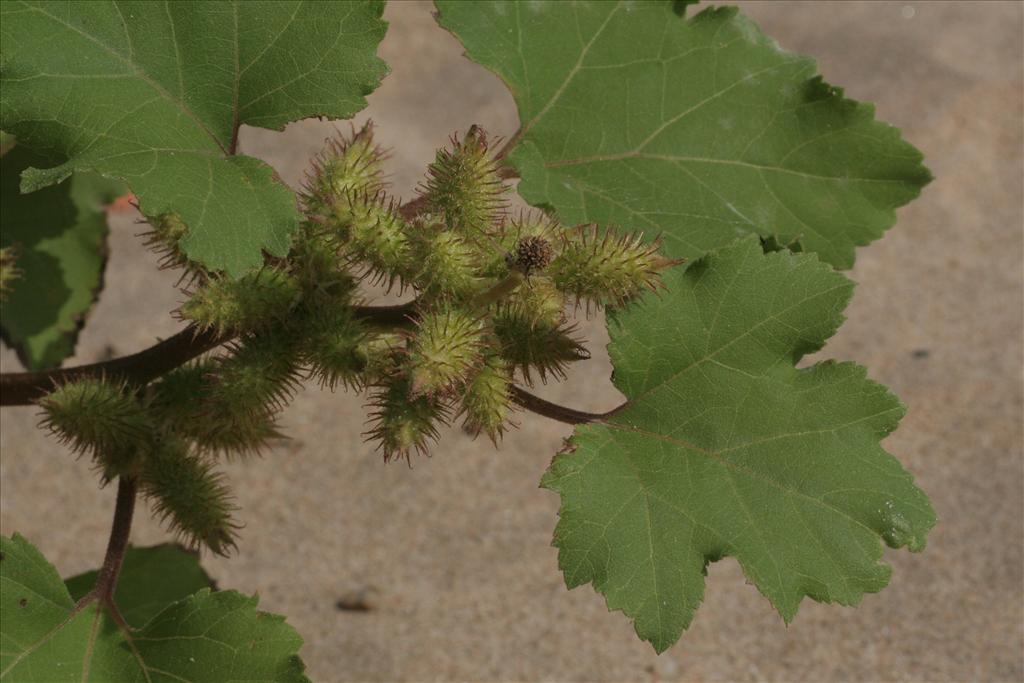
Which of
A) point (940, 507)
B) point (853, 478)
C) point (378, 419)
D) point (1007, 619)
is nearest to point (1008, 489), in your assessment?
point (940, 507)

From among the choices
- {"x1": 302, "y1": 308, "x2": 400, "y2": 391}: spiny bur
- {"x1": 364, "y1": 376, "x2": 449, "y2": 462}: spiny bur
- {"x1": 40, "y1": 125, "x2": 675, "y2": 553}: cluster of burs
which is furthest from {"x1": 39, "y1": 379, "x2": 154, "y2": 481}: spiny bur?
{"x1": 364, "y1": 376, "x2": 449, "y2": 462}: spiny bur

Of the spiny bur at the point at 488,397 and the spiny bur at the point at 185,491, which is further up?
the spiny bur at the point at 185,491

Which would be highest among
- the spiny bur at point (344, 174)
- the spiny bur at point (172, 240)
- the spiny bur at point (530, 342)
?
the spiny bur at point (344, 174)

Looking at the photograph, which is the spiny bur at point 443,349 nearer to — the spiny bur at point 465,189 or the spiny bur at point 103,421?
the spiny bur at point 465,189

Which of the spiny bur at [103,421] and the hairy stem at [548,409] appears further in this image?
the spiny bur at [103,421]

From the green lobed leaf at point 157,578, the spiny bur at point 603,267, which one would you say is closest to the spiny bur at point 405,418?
the spiny bur at point 603,267

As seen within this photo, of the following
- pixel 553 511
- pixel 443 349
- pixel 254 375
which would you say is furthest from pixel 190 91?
pixel 553 511
